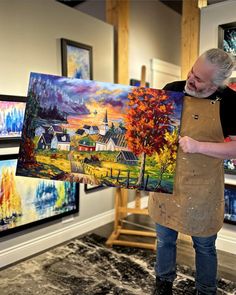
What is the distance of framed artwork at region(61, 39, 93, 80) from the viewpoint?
2.66 metres

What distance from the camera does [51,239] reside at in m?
2.68

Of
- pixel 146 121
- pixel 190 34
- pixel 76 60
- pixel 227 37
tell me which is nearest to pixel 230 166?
pixel 227 37

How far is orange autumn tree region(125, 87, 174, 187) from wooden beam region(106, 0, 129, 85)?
172 cm

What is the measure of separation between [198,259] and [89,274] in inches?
34.8

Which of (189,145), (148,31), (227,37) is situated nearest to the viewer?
(189,145)

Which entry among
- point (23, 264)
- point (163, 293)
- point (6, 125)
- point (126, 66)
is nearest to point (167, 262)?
point (163, 293)

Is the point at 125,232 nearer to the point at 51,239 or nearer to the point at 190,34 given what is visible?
the point at 51,239

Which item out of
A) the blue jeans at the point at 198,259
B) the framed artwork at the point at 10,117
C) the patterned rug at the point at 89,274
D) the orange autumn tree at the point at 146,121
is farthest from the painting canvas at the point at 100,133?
the patterned rug at the point at 89,274

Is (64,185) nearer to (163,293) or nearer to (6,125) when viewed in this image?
(6,125)

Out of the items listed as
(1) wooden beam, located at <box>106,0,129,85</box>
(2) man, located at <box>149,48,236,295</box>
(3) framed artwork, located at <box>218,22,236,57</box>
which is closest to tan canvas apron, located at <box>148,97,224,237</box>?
(2) man, located at <box>149,48,236,295</box>

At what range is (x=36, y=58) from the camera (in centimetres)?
246

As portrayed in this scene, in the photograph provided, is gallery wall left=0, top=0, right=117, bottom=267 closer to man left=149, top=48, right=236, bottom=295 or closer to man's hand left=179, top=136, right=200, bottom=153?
man left=149, top=48, right=236, bottom=295

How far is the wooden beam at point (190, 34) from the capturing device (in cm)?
259

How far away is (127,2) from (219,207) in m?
2.54
